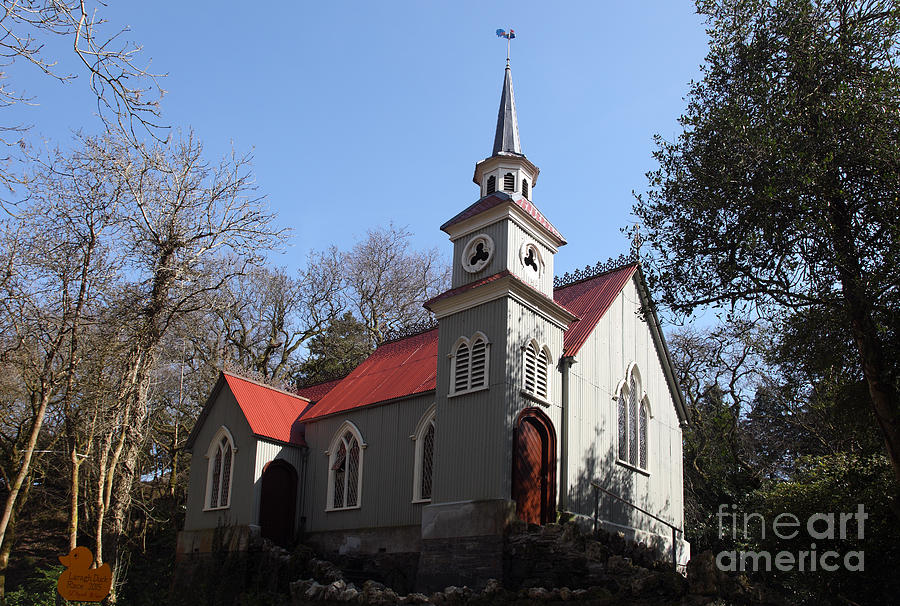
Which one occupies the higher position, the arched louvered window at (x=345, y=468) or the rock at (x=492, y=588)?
the arched louvered window at (x=345, y=468)

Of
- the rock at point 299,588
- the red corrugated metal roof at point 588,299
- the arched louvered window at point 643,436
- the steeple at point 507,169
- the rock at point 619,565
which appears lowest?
the rock at point 299,588

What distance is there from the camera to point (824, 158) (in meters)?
13.5

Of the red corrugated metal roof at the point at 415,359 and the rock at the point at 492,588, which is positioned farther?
the red corrugated metal roof at the point at 415,359

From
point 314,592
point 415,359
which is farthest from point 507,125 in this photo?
point 314,592

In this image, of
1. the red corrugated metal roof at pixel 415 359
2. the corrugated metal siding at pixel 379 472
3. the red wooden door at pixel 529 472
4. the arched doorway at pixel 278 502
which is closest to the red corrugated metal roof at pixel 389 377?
the red corrugated metal roof at pixel 415 359

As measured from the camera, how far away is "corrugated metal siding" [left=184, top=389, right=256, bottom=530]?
23203 millimetres

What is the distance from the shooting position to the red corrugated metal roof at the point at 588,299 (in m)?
20.2

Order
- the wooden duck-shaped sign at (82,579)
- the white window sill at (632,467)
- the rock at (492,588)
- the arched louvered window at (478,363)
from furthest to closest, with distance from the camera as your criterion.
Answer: the white window sill at (632,467) < the arched louvered window at (478,363) < the rock at (492,588) < the wooden duck-shaped sign at (82,579)

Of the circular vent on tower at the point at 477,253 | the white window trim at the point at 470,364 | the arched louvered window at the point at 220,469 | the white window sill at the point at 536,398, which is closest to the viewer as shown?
the white window sill at the point at 536,398

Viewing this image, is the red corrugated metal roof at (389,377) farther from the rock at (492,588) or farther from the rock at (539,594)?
the rock at (539,594)

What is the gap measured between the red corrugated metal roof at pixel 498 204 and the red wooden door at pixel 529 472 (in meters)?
5.41

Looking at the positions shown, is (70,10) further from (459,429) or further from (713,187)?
(459,429)

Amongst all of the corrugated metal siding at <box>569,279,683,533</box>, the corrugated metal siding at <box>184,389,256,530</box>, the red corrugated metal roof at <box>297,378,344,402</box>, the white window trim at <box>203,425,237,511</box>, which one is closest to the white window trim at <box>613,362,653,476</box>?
the corrugated metal siding at <box>569,279,683,533</box>

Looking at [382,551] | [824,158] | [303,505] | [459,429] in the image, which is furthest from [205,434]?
[824,158]
